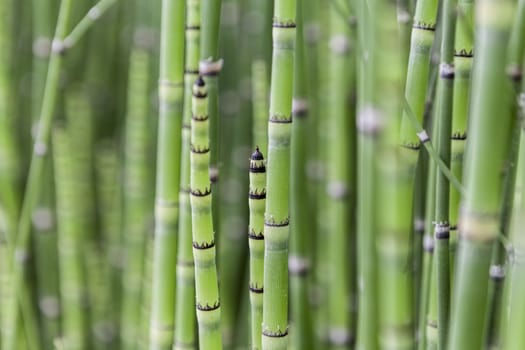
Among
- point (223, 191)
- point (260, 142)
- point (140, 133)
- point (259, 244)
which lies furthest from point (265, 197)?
point (223, 191)

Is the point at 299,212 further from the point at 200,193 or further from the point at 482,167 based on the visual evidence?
the point at 482,167

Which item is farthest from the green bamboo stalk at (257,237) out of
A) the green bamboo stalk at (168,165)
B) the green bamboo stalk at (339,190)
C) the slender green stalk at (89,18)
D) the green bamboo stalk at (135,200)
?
the green bamboo stalk at (135,200)

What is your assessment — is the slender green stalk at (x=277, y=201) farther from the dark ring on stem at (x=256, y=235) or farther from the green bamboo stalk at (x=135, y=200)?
the green bamboo stalk at (x=135, y=200)

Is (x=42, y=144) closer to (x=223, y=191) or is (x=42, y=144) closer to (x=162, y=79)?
(x=162, y=79)

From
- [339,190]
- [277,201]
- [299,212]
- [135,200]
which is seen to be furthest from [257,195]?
[135,200]

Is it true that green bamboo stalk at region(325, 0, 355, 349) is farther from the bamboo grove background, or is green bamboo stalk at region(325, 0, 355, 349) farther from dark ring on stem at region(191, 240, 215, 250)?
dark ring on stem at region(191, 240, 215, 250)
